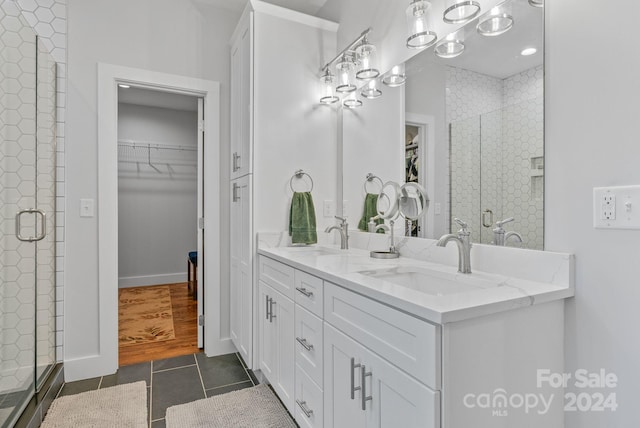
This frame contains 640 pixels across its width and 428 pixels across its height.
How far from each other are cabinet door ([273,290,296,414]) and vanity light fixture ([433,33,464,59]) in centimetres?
133

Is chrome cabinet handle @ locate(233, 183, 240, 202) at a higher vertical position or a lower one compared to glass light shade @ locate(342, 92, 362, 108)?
lower

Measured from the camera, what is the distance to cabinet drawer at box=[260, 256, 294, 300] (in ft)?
5.60

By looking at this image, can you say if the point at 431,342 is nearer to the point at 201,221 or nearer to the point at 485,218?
the point at 485,218

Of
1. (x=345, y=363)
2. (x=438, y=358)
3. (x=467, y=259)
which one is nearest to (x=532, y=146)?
(x=467, y=259)

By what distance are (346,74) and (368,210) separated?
0.85 metres

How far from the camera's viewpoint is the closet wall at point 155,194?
468 centimetres

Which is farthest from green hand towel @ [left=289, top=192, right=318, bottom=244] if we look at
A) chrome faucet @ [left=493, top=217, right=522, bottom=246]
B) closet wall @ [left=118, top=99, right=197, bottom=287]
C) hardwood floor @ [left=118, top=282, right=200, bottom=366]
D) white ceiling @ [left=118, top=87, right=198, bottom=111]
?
closet wall @ [left=118, top=99, right=197, bottom=287]

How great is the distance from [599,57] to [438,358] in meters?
0.98

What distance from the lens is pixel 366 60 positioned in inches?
78.7

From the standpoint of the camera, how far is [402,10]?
183 centimetres

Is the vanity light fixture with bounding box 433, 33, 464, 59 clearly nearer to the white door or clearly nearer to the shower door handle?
the white door

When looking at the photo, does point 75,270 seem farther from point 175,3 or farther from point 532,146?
point 532,146

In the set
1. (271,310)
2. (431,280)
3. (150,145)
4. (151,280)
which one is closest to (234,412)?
(271,310)

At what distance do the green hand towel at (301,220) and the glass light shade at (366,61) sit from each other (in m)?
0.80
